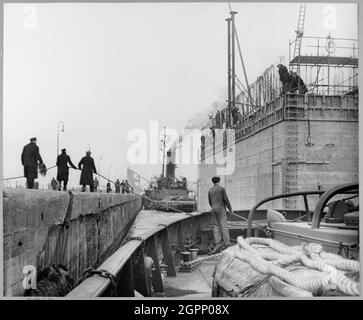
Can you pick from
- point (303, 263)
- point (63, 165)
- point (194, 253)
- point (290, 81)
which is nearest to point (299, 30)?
point (290, 81)

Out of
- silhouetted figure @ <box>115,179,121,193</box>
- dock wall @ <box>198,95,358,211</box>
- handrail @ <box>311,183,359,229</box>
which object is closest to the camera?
handrail @ <box>311,183,359,229</box>

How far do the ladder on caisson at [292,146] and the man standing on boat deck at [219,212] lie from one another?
397 millimetres

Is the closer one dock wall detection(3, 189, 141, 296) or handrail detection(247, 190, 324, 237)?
dock wall detection(3, 189, 141, 296)

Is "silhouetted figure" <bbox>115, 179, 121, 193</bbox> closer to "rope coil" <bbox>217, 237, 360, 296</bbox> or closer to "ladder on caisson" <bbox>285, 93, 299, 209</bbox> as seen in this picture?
"rope coil" <bbox>217, 237, 360, 296</bbox>

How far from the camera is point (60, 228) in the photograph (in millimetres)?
3301

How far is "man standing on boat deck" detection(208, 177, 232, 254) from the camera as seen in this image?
3.17 m

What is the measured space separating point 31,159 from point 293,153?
1620 millimetres

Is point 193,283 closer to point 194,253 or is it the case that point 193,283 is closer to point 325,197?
point 194,253

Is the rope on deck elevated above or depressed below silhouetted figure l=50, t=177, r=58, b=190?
below

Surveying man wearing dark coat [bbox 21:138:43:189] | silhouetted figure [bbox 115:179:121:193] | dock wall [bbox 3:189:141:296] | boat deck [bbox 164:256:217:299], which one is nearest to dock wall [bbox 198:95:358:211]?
boat deck [bbox 164:256:217:299]

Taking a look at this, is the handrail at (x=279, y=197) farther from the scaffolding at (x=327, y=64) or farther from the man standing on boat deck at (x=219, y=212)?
the scaffolding at (x=327, y=64)

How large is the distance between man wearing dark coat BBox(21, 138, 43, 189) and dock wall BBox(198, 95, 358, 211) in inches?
39.5
